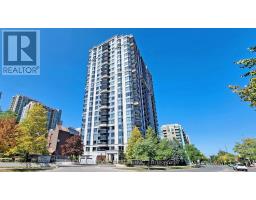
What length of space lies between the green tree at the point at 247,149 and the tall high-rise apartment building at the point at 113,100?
20159 millimetres

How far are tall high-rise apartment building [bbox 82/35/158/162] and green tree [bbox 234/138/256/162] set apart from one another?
20.2m

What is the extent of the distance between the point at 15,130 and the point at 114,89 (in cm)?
3502

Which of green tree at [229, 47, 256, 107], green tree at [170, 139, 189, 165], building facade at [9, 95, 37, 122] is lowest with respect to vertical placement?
green tree at [170, 139, 189, 165]

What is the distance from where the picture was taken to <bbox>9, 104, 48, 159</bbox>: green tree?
2021 centimetres

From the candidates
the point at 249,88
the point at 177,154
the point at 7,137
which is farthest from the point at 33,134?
A: the point at 177,154

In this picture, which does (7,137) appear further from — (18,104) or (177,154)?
(18,104)

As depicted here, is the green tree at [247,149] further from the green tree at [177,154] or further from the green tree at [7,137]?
the green tree at [7,137]

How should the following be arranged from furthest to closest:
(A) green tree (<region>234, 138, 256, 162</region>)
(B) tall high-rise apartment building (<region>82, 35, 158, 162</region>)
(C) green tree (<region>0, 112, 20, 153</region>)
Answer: (B) tall high-rise apartment building (<region>82, 35, 158, 162</region>), (A) green tree (<region>234, 138, 256, 162</region>), (C) green tree (<region>0, 112, 20, 153</region>)

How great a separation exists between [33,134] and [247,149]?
39.0 meters

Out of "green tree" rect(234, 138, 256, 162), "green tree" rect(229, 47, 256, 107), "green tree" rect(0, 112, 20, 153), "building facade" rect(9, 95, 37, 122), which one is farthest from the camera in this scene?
"building facade" rect(9, 95, 37, 122)

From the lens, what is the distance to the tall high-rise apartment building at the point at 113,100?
50.1m

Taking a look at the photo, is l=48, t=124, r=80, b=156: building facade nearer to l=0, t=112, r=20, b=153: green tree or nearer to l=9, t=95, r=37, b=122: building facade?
l=0, t=112, r=20, b=153: green tree

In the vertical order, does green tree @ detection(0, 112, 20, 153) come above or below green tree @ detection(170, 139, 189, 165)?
above

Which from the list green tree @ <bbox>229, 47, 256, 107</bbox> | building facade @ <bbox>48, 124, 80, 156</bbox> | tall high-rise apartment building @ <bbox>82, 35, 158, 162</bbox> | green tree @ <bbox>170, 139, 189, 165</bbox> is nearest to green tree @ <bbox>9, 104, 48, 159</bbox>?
green tree @ <bbox>229, 47, 256, 107</bbox>
